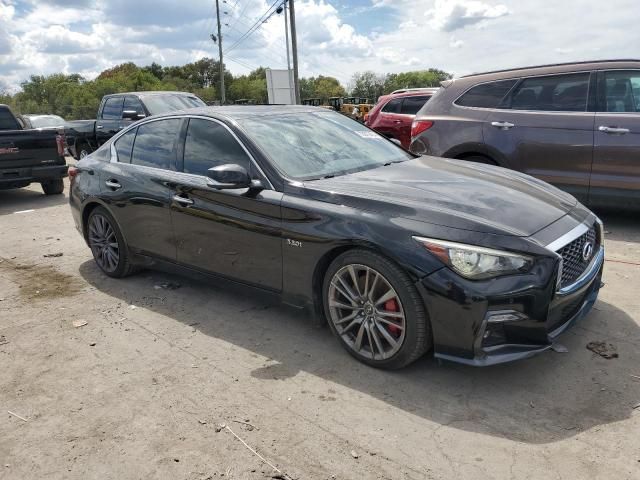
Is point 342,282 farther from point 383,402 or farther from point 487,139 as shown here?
point 487,139

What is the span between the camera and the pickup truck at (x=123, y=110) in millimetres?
11805

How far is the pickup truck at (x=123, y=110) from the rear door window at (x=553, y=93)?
641 centimetres

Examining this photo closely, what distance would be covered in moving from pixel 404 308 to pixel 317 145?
1.62 m

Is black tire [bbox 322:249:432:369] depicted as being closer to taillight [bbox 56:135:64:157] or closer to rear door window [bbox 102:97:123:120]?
taillight [bbox 56:135:64:157]

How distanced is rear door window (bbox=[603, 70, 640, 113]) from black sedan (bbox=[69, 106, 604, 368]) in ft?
8.57

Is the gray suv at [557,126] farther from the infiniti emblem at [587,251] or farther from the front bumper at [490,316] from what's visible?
the front bumper at [490,316]

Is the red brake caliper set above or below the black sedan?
below

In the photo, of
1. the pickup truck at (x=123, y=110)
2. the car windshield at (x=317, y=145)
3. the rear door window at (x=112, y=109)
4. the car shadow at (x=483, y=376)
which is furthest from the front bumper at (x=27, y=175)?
the car windshield at (x=317, y=145)

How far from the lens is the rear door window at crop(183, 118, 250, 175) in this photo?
4.08m

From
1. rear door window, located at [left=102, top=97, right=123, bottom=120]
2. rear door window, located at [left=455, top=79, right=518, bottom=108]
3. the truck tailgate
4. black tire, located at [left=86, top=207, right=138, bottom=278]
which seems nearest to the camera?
black tire, located at [left=86, top=207, right=138, bottom=278]

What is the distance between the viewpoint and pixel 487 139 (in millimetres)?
6629

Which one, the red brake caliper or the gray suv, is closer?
the red brake caliper

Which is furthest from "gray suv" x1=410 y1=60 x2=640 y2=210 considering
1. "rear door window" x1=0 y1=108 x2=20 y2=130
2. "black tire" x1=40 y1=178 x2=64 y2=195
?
"rear door window" x1=0 y1=108 x2=20 y2=130

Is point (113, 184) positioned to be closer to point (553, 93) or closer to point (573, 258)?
point (573, 258)
